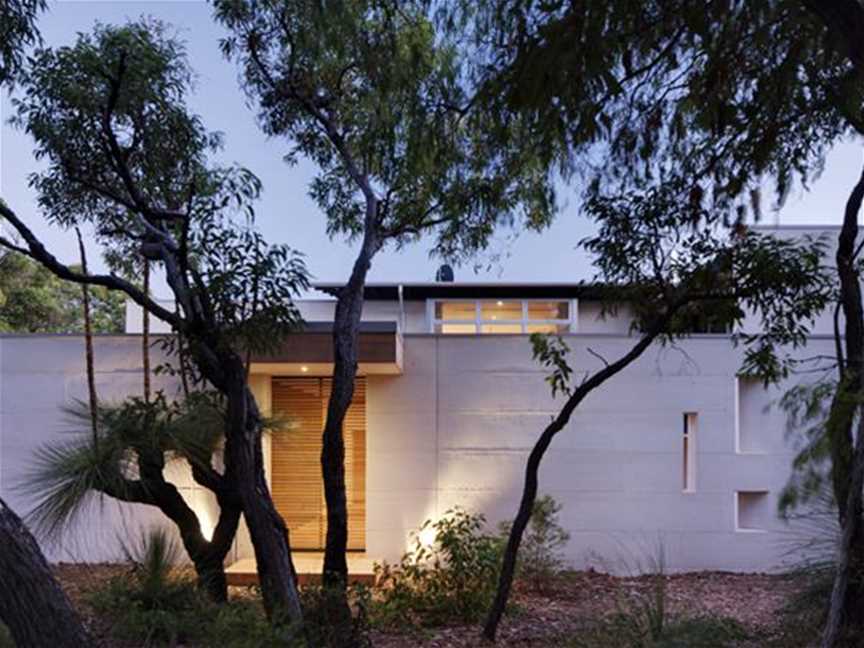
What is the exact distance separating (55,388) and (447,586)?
4.33m

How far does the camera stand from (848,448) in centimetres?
475

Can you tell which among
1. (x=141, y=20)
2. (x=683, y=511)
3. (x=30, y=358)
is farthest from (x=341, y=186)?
(x=683, y=511)

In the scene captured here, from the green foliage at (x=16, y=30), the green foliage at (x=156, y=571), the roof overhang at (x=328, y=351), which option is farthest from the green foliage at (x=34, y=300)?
the green foliage at (x=16, y=30)

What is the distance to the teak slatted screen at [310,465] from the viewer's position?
379 inches

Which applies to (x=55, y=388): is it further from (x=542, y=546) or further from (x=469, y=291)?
(x=469, y=291)

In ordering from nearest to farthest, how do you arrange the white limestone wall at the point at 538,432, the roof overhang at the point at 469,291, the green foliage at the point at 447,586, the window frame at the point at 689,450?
the green foliage at the point at 447,586 < the white limestone wall at the point at 538,432 < the window frame at the point at 689,450 < the roof overhang at the point at 469,291

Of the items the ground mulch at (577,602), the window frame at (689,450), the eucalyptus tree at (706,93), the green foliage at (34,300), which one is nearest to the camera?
the eucalyptus tree at (706,93)

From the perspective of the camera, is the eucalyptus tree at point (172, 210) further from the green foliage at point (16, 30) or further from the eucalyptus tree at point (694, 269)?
the eucalyptus tree at point (694, 269)

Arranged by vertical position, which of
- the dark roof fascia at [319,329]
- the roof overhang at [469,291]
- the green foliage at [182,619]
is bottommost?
the green foliage at [182,619]

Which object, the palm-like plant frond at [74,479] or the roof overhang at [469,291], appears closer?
the palm-like plant frond at [74,479]

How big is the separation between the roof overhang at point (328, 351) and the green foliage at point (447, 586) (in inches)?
62.4

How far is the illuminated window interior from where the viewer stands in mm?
13492

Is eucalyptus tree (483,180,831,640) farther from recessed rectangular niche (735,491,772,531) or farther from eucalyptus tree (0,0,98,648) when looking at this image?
eucalyptus tree (0,0,98,648)

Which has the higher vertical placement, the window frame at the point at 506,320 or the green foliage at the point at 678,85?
the green foliage at the point at 678,85
